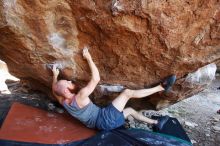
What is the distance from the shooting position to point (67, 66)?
3.70m

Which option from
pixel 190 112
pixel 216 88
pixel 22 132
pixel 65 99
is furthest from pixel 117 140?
pixel 216 88

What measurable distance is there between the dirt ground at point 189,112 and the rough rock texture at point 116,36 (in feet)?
3.43

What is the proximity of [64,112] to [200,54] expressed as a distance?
195 centimetres

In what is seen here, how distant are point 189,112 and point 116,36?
120 inches

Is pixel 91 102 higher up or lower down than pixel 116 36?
lower down

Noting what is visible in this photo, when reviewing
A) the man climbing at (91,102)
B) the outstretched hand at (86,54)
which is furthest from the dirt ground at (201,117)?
the outstretched hand at (86,54)

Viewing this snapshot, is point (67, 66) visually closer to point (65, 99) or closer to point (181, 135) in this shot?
point (65, 99)

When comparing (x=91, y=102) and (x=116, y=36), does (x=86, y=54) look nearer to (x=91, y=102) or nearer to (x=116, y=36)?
(x=116, y=36)

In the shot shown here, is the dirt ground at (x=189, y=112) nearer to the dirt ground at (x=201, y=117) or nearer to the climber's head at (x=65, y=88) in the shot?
the dirt ground at (x=201, y=117)

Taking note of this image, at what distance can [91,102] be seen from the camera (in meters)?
3.88

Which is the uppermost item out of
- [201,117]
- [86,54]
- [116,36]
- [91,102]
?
[116,36]

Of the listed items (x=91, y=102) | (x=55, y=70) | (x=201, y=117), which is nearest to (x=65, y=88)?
(x=55, y=70)

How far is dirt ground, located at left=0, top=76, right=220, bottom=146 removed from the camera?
4.73m

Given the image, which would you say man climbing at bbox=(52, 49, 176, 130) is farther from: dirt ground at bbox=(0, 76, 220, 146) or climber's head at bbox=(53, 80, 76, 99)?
dirt ground at bbox=(0, 76, 220, 146)
